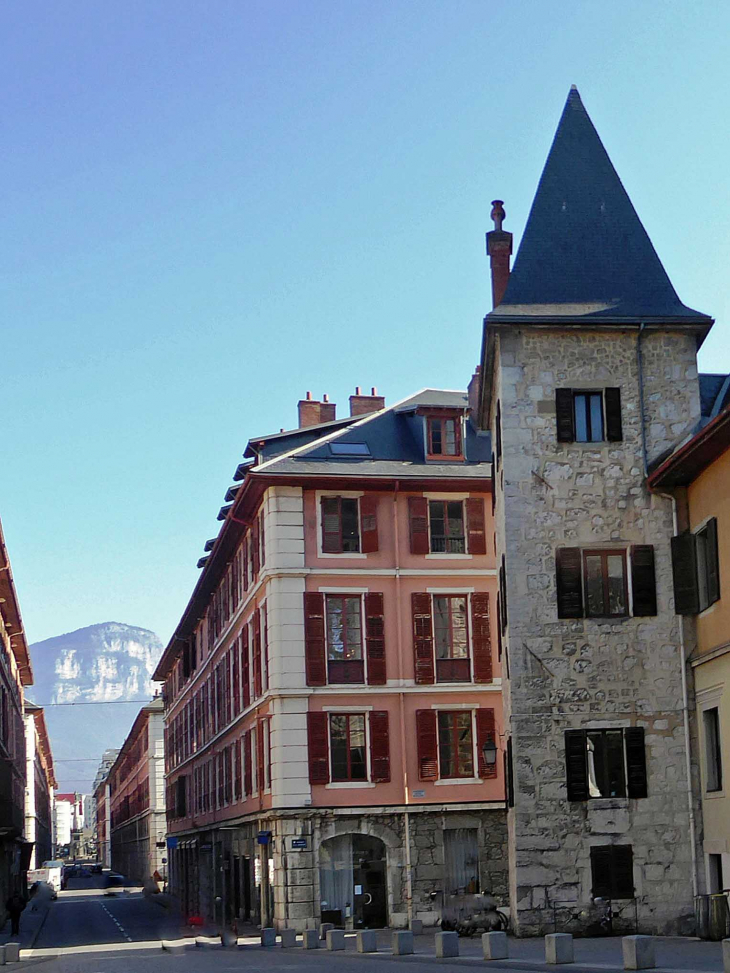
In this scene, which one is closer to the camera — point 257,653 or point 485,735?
point 485,735

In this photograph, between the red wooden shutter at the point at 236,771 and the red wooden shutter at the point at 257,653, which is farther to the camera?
the red wooden shutter at the point at 236,771

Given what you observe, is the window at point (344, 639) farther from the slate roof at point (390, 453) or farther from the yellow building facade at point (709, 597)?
the yellow building facade at point (709, 597)

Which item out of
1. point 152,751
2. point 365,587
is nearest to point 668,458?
point 365,587

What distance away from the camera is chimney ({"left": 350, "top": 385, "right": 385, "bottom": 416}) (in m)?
50.9

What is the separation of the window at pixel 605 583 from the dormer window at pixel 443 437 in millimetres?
13198

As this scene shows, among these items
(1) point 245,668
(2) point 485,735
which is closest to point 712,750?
(2) point 485,735

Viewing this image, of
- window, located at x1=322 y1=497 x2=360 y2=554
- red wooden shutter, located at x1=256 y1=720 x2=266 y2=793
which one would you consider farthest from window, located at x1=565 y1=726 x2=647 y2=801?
red wooden shutter, located at x1=256 y1=720 x2=266 y2=793

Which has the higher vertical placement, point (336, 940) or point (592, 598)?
point (592, 598)

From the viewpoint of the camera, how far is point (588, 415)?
31.0 metres

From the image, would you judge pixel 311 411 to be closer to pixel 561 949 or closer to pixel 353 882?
pixel 353 882

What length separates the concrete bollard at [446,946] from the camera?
2681cm

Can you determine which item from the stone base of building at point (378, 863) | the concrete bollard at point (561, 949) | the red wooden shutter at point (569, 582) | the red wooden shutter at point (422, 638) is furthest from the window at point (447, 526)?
the concrete bollard at point (561, 949)

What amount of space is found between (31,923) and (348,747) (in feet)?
89.1

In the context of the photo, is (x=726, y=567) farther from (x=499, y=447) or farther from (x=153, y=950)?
(x=153, y=950)
